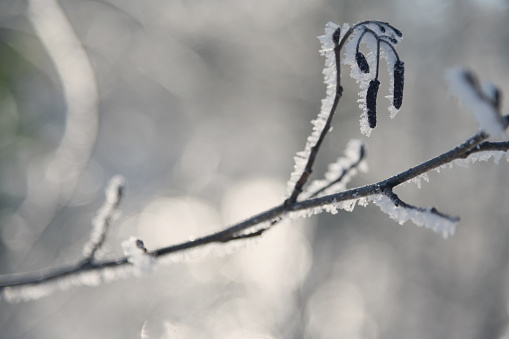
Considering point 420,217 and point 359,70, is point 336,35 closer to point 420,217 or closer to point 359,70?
point 359,70

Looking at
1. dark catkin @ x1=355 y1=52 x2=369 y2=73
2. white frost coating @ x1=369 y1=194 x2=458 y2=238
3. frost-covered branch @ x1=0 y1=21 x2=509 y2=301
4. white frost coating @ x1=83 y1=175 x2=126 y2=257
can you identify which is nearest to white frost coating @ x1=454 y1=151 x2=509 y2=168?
frost-covered branch @ x1=0 y1=21 x2=509 y2=301

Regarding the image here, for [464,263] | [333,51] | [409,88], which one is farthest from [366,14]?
[333,51]

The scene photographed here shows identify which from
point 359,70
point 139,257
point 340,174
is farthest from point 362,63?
point 139,257

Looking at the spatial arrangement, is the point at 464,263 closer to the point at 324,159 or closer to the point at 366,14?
the point at 324,159

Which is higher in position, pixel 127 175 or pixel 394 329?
pixel 127 175

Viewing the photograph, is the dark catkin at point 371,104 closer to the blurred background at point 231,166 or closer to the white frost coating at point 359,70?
the white frost coating at point 359,70
